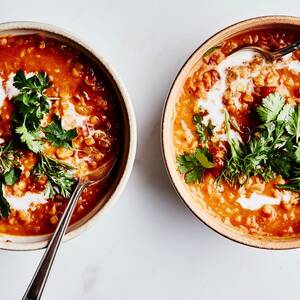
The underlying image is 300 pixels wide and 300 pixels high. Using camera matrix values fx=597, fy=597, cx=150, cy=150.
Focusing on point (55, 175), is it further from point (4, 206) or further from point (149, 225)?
point (149, 225)


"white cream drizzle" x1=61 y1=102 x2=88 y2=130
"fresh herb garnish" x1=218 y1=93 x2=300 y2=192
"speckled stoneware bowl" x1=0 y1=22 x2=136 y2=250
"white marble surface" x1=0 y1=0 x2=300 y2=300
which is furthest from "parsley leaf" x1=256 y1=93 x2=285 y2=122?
"white cream drizzle" x1=61 y1=102 x2=88 y2=130

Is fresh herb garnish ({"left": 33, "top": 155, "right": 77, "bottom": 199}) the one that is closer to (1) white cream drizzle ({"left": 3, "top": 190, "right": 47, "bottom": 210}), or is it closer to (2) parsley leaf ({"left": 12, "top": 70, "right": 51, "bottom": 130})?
(1) white cream drizzle ({"left": 3, "top": 190, "right": 47, "bottom": 210})

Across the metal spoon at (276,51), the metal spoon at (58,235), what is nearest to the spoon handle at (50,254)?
the metal spoon at (58,235)

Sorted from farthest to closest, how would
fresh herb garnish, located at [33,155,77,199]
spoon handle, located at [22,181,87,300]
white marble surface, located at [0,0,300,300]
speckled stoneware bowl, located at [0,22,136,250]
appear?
1. white marble surface, located at [0,0,300,300]
2. fresh herb garnish, located at [33,155,77,199]
3. speckled stoneware bowl, located at [0,22,136,250]
4. spoon handle, located at [22,181,87,300]

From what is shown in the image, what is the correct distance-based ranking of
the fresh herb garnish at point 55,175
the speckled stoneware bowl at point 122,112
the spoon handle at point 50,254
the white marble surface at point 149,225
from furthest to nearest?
the white marble surface at point 149,225 → the fresh herb garnish at point 55,175 → the speckled stoneware bowl at point 122,112 → the spoon handle at point 50,254

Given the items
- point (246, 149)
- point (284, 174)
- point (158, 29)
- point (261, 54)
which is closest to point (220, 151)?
point (246, 149)

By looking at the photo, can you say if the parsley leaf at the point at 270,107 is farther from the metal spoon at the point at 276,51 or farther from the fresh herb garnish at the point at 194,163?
the fresh herb garnish at the point at 194,163

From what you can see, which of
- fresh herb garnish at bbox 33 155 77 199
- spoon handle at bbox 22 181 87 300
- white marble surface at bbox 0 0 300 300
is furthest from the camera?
white marble surface at bbox 0 0 300 300
